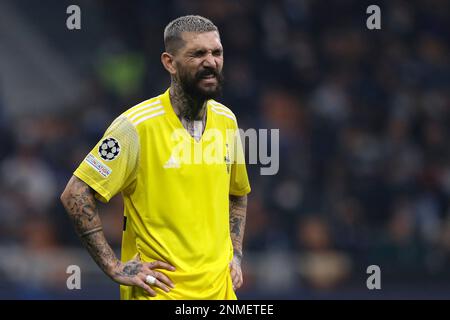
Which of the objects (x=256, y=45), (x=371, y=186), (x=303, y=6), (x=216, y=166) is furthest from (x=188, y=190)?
(x=303, y=6)

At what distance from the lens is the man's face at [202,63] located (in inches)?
196

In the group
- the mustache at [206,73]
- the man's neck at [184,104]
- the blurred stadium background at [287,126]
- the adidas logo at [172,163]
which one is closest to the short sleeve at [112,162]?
the adidas logo at [172,163]

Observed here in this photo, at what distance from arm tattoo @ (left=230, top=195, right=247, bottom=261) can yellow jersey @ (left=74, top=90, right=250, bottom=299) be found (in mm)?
456

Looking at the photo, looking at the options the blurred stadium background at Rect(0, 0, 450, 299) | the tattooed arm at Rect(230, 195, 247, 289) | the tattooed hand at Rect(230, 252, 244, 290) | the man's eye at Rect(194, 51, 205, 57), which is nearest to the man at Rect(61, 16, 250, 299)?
the man's eye at Rect(194, 51, 205, 57)

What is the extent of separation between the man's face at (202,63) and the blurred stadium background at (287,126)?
5.21 meters

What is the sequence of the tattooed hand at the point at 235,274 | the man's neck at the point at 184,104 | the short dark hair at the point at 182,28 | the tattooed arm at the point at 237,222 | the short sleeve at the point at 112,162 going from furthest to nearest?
the tattooed arm at the point at 237,222 → the tattooed hand at the point at 235,274 → the man's neck at the point at 184,104 → the short dark hair at the point at 182,28 → the short sleeve at the point at 112,162

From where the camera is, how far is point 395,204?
11711 millimetres

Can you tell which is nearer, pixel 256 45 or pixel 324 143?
pixel 324 143

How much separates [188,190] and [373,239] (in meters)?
6.45

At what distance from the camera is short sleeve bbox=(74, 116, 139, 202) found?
192 inches

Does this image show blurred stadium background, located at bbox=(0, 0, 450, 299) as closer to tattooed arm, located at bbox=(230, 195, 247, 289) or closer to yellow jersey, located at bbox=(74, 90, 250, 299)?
tattooed arm, located at bbox=(230, 195, 247, 289)

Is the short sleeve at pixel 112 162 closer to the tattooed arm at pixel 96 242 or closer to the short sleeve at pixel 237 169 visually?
the tattooed arm at pixel 96 242

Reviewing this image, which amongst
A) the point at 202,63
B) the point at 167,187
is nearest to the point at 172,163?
the point at 167,187

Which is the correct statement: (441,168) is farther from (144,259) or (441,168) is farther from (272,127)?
(144,259)
